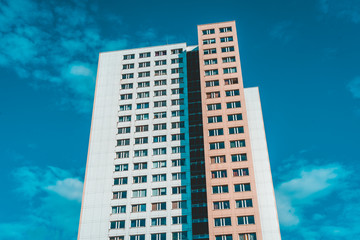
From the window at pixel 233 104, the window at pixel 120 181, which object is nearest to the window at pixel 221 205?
the window at pixel 233 104

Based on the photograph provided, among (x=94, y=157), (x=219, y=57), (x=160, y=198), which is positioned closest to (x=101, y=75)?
(x=94, y=157)

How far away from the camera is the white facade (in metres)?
77.2

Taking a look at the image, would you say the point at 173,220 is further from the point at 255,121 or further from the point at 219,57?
the point at 219,57

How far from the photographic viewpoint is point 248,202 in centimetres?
7069

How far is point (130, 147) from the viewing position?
285 ft

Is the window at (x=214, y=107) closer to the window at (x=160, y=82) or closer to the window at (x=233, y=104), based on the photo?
the window at (x=233, y=104)

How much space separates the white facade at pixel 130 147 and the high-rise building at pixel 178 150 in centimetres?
23

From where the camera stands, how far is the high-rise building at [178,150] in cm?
7388

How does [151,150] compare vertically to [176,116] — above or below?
below

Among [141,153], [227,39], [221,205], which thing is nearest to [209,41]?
[227,39]

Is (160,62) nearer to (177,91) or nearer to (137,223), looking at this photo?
(177,91)

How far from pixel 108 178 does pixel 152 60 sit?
34.8 m

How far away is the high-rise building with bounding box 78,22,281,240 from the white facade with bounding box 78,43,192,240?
9.0 inches

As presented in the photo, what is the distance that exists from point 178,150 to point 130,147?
469 inches
